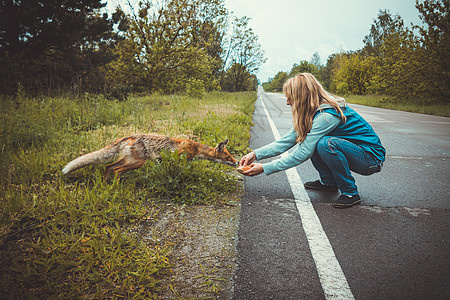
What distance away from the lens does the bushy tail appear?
3.28 m

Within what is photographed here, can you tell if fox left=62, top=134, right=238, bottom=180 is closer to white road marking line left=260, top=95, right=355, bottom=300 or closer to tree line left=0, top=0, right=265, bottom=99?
white road marking line left=260, top=95, right=355, bottom=300

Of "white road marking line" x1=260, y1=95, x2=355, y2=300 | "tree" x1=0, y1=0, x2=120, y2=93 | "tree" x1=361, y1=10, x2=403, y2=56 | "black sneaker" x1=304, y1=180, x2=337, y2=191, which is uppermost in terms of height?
"tree" x1=361, y1=10, x2=403, y2=56

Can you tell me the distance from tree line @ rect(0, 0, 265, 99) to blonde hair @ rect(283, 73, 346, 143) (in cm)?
911

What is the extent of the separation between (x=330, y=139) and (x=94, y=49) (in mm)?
15192

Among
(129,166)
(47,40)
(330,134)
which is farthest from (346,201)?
(47,40)

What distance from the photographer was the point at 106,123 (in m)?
6.58

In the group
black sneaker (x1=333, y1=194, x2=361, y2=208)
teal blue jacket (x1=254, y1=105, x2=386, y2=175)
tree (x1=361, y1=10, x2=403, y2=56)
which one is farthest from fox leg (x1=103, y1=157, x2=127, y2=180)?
tree (x1=361, y1=10, x2=403, y2=56)

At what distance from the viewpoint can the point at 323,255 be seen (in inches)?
85.0

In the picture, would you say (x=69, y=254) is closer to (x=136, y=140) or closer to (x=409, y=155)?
(x=136, y=140)

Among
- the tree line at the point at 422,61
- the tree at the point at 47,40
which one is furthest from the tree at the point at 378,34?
the tree at the point at 47,40

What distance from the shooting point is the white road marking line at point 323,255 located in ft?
5.79

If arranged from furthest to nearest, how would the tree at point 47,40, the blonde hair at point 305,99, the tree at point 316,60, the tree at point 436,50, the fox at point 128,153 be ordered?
the tree at point 316,60 < the tree at point 436,50 < the tree at point 47,40 < the fox at point 128,153 < the blonde hair at point 305,99

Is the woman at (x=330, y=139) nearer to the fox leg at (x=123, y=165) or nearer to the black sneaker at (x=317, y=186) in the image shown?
the black sneaker at (x=317, y=186)

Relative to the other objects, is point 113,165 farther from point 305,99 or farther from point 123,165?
point 305,99
